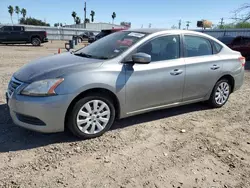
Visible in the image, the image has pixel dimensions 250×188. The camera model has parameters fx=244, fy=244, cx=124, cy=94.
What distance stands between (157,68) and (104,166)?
1.81m

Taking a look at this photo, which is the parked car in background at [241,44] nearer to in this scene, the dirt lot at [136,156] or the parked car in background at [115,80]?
the parked car in background at [115,80]

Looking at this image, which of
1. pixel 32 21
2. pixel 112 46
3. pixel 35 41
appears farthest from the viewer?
pixel 32 21

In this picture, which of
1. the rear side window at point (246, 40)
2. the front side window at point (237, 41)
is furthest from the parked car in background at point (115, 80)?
the rear side window at point (246, 40)

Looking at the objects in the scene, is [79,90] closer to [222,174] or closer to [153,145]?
[153,145]

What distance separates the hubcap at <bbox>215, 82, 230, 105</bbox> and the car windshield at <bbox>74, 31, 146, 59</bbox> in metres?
2.08

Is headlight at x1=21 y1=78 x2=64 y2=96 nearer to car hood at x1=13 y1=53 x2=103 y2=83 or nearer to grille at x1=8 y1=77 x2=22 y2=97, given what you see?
car hood at x1=13 y1=53 x2=103 y2=83

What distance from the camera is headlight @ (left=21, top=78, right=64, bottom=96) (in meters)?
3.18

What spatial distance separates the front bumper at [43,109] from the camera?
3.16 metres

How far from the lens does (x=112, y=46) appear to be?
411cm

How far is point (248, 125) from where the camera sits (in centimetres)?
444

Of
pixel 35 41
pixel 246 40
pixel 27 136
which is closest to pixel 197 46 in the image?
pixel 27 136

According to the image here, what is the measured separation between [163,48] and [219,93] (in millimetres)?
1764

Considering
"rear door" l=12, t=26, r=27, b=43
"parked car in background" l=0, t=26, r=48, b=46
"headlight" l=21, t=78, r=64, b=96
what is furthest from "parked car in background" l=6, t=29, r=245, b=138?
"rear door" l=12, t=26, r=27, b=43

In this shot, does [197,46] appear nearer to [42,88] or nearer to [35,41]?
[42,88]
